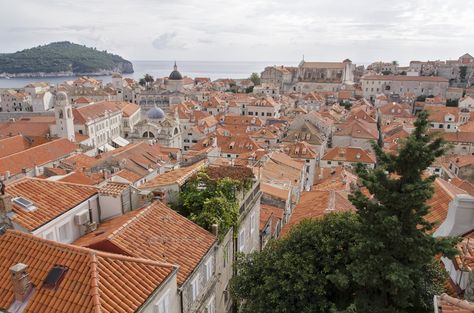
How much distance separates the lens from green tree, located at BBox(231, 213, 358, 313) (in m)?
12.0

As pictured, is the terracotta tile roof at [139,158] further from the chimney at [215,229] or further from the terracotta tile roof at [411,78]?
the terracotta tile roof at [411,78]

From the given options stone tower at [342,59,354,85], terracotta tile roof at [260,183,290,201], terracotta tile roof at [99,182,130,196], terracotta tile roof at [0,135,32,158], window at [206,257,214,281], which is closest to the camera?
window at [206,257,214,281]

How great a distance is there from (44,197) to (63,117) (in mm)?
45337

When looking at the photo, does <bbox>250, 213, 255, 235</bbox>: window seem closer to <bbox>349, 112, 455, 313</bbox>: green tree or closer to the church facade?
<bbox>349, 112, 455, 313</bbox>: green tree

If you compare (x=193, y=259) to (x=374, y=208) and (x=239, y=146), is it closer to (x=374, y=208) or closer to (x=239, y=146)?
(x=374, y=208)

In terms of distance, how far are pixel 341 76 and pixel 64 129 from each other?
111 metres

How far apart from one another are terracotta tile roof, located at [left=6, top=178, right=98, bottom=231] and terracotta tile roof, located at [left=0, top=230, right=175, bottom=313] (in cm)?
123

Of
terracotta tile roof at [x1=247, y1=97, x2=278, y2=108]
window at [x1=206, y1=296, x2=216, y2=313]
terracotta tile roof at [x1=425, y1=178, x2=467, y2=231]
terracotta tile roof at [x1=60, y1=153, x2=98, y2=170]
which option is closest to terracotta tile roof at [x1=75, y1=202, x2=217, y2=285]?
window at [x1=206, y1=296, x2=216, y2=313]

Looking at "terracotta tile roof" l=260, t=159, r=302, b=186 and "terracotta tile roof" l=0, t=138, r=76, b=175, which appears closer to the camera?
"terracotta tile roof" l=260, t=159, r=302, b=186

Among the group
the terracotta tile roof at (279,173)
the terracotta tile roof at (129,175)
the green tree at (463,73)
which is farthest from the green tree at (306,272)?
the green tree at (463,73)

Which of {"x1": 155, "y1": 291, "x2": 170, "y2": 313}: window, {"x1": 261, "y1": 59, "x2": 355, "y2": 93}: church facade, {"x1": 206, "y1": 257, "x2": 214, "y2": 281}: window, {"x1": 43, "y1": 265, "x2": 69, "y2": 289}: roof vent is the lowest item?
{"x1": 206, "y1": 257, "x2": 214, "y2": 281}: window

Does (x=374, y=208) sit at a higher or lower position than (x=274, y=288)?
higher

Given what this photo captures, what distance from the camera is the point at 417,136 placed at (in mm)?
10539

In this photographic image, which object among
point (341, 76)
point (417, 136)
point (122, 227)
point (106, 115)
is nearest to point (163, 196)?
point (122, 227)
